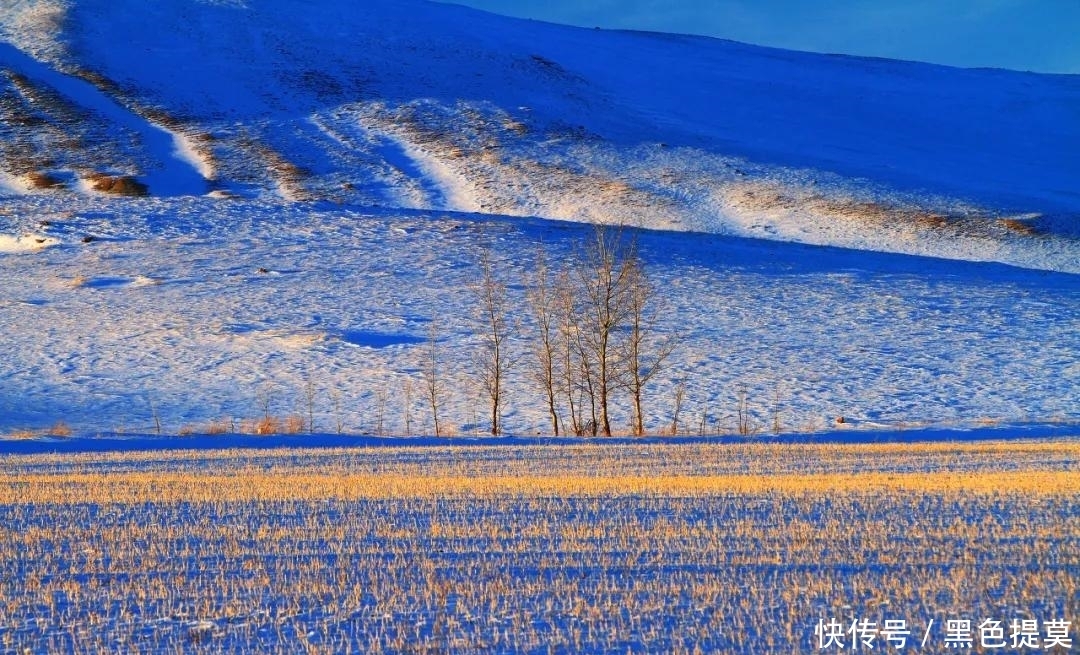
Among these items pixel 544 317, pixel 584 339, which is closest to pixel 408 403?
pixel 544 317

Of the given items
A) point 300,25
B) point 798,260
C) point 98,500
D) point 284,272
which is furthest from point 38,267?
point 300,25

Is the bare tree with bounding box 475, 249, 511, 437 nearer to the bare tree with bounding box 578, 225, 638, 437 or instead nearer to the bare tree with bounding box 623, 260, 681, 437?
the bare tree with bounding box 578, 225, 638, 437

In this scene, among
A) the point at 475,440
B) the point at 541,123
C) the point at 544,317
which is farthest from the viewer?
the point at 541,123

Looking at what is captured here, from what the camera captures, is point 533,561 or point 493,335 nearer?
point 533,561

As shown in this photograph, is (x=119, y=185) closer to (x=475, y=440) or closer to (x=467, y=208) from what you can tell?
(x=467, y=208)

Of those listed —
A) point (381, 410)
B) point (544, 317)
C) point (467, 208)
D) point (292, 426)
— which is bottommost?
point (292, 426)

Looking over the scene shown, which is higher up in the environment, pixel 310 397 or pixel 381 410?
pixel 310 397

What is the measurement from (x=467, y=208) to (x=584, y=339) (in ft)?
88.5

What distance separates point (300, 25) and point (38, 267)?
228 ft

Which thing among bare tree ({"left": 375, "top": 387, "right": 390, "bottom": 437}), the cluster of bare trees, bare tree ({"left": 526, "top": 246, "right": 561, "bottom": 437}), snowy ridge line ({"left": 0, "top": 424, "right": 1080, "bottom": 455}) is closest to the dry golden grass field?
snowy ridge line ({"left": 0, "top": 424, "right": 1080, "bottom": 455})

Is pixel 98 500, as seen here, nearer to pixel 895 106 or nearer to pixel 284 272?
pixel 284 272

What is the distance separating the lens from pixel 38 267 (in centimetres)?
4388

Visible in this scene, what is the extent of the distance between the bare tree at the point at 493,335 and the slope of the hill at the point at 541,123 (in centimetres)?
1782

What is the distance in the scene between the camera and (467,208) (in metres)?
59.4
